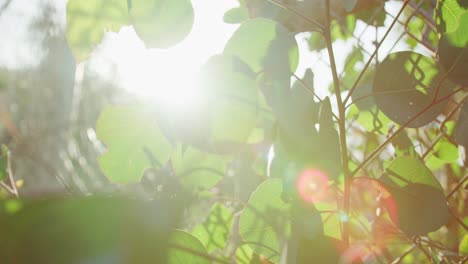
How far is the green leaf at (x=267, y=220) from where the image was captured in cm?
51

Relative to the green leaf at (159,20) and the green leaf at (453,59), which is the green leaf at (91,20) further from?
the green leaf at (453,59)

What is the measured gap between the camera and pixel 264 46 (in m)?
0.52

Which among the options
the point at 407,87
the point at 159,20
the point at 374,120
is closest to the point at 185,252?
Result: the point at 159,20

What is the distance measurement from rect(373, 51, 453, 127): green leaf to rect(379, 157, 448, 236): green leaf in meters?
0.08

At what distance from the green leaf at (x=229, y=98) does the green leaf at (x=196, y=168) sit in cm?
13

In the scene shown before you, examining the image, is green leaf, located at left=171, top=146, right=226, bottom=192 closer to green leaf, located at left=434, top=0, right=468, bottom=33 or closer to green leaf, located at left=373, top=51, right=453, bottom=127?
green leaf, located at left=373, top=51, right=453, bottom=127

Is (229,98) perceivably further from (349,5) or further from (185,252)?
(349,5)

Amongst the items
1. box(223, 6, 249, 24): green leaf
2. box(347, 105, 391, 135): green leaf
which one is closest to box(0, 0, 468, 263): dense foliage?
box(347, 105, 391, 135): green leaf

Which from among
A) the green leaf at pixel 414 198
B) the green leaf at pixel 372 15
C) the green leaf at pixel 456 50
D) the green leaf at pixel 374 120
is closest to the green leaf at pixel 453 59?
the green leaf at pixel 456 50

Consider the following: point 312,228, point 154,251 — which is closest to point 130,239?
point 154,251

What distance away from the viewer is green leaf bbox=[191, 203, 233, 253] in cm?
70

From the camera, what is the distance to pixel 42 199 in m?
0.18

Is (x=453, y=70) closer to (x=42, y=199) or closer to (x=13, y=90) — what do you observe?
(x=42, y=199)

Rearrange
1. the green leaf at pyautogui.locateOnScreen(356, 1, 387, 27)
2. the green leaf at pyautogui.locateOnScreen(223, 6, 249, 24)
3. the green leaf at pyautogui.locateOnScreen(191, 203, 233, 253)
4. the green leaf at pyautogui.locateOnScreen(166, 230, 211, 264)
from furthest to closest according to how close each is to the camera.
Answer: the green leaf at pyautogui.locateOnScreen(356, 1, 387, 27), the green leaf at pyautogui.locateOnScreen(223, 6, 249, 24), the green leaf at pyautogui.locateOnScreen(191, 203, 233, 253), the green leaf at pyautogui.locateOnScreen(166, 230, 211, 264)
